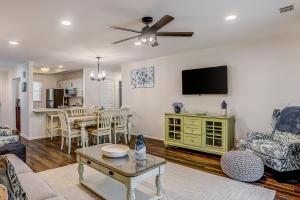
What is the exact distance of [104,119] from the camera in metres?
4.82

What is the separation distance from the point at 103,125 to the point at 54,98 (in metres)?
4.78

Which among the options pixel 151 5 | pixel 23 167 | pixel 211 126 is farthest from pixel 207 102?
pixel 23 167

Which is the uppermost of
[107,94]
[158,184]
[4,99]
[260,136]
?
[107,94]

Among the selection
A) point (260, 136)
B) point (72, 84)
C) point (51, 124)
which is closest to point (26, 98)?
point (51, 124)

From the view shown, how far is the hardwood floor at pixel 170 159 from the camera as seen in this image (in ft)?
8.95

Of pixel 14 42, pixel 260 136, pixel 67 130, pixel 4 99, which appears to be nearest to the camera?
pixel 260 136

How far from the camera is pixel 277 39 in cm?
372

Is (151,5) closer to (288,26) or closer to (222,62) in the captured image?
(288,26)

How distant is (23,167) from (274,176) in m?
3.44

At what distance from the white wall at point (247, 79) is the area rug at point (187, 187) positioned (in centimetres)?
161

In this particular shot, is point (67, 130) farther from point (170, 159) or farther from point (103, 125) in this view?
point (170, 159)

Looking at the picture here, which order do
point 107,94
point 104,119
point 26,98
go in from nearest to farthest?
Answer: point 104,119
point 26,98
point 107,94

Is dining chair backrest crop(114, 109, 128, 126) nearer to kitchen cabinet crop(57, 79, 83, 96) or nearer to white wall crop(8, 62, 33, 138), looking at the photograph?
white wall crop(8, 62, 33, 138)

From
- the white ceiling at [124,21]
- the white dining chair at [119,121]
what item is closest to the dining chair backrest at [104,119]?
the white dining chair at [119,121]
